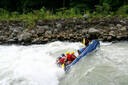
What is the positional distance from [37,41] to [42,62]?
245 cm

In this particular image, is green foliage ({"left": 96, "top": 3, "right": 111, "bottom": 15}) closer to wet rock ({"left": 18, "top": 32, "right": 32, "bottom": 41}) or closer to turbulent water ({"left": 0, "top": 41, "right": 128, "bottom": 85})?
turbulent water ({"left": 0, "top": 41, "right": 128, "bottom": 85})

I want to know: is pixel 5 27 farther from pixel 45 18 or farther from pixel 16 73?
pixel 16 73

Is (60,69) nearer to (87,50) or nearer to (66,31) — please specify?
(87,50)

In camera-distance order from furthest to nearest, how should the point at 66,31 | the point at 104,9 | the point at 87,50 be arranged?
1. the point at 104,9
2. the point at 66,31
3. the point at 87,50

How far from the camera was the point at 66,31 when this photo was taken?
31.1ft

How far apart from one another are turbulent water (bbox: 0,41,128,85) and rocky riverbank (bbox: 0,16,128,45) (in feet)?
2.26

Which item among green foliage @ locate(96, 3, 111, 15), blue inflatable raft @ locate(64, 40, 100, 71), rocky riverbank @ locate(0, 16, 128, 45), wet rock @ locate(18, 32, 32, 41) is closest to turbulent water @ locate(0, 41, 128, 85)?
blue inflatable raft @ locate(64, 40, 100, 71)

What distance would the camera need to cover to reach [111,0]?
1240 cm

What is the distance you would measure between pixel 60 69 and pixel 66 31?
409 cm

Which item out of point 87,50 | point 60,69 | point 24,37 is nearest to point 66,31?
point 24,37

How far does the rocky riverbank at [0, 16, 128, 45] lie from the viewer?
857 centimetres

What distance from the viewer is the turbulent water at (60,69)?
4816mm

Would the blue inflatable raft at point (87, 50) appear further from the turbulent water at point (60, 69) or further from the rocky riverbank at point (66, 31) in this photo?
the rocky riverbank at point (66, 31)

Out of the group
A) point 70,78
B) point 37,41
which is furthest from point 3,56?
point 70,78
